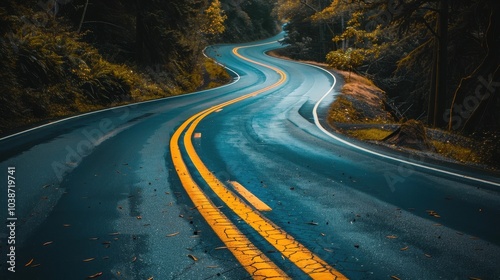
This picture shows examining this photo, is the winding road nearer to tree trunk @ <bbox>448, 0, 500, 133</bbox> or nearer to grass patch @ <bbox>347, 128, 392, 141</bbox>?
grass patch @ <bbox>347, 128, 392, 141</bbox>

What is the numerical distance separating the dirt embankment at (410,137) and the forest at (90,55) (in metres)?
10.0

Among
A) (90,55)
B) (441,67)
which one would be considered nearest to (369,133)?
(441,67)

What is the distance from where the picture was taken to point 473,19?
1402 cm

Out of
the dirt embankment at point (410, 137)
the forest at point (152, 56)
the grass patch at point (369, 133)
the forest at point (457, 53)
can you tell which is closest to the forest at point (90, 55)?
the forest at point (152, 56)

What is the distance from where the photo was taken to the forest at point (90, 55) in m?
12.8

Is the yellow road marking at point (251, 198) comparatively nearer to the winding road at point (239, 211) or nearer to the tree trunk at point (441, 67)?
the winding road at point (239, 211)

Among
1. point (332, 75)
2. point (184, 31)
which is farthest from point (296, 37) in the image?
point (184, 31)

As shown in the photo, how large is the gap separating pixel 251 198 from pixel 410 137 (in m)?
6.84

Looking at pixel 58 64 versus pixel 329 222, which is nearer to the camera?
pixel 329 222

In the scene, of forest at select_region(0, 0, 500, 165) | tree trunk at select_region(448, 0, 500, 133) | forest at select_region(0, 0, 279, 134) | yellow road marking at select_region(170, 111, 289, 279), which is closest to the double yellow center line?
yellow road marking at select_region(170, 111, 289, 279)

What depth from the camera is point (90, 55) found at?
60.6ft

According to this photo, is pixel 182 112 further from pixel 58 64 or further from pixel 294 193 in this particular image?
pixel 294 193

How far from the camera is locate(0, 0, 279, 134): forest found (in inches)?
505

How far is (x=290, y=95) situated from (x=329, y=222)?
747 inches
